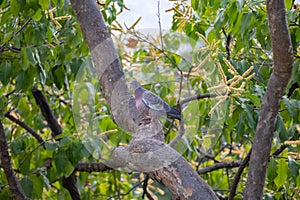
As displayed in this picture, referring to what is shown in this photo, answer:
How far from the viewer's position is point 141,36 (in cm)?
180

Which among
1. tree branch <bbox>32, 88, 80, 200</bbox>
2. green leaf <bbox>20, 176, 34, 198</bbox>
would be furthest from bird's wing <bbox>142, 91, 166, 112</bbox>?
tree branch <bbox>32, 88, 80, 200</bbox>

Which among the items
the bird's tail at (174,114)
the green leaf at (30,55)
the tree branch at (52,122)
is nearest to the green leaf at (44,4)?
the green leaf at (30,55)

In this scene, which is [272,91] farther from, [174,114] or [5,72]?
[5,72]

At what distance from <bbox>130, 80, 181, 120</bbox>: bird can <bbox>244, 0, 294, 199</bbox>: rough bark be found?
46 cm

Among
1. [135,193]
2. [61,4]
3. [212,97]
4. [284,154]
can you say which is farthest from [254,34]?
[135,193]

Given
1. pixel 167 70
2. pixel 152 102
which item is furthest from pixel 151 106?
pixel 167 70

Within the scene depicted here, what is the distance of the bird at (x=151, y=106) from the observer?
151 cm

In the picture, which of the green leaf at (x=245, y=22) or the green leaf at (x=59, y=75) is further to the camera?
the green leaf at (x=59, y=75)

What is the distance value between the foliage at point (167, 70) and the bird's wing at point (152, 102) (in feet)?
→ 0.22

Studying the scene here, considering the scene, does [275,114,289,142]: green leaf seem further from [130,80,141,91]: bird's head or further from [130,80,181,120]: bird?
[130,80,141,91]: bird's head

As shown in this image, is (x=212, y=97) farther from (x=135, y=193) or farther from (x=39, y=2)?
(x=135, y=193)

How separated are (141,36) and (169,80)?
7.0 inches

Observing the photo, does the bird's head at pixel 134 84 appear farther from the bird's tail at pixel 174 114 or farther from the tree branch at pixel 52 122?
the tree branch at pixel 52 122

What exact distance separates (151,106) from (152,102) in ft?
0.12
